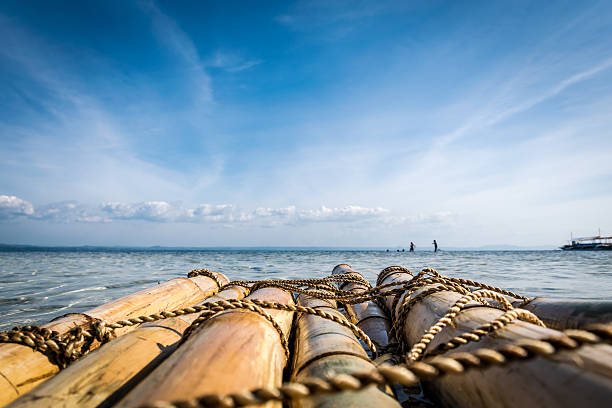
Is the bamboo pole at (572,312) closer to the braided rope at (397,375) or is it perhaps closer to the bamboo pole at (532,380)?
the bamboo pole at (532,380)

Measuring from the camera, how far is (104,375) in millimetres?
1481

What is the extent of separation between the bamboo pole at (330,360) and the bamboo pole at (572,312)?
1.43 m

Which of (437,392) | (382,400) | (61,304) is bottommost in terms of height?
(61,304)

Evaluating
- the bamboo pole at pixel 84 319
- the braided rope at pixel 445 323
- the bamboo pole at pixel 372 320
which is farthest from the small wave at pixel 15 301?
the braided rope at pixel 445 323

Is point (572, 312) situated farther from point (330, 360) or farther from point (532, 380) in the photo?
point (330, 360)

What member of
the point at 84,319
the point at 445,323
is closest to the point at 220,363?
the point at 445,323

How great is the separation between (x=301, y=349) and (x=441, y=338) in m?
0.99

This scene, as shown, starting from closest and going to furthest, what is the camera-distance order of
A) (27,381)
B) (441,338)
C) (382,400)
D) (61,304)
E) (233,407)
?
1. (233,407)
2. (382,400)
3. (27,381)
4. (441,338)
5. (61,304)

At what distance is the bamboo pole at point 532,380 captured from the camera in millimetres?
920

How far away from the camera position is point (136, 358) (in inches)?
66.2

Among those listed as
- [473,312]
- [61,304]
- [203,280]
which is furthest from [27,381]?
[61,304]

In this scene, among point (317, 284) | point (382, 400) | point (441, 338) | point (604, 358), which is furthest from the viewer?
point (317, 284)

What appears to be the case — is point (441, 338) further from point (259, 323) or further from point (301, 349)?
point (259, 323)

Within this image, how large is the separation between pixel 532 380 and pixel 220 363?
3.89ft
